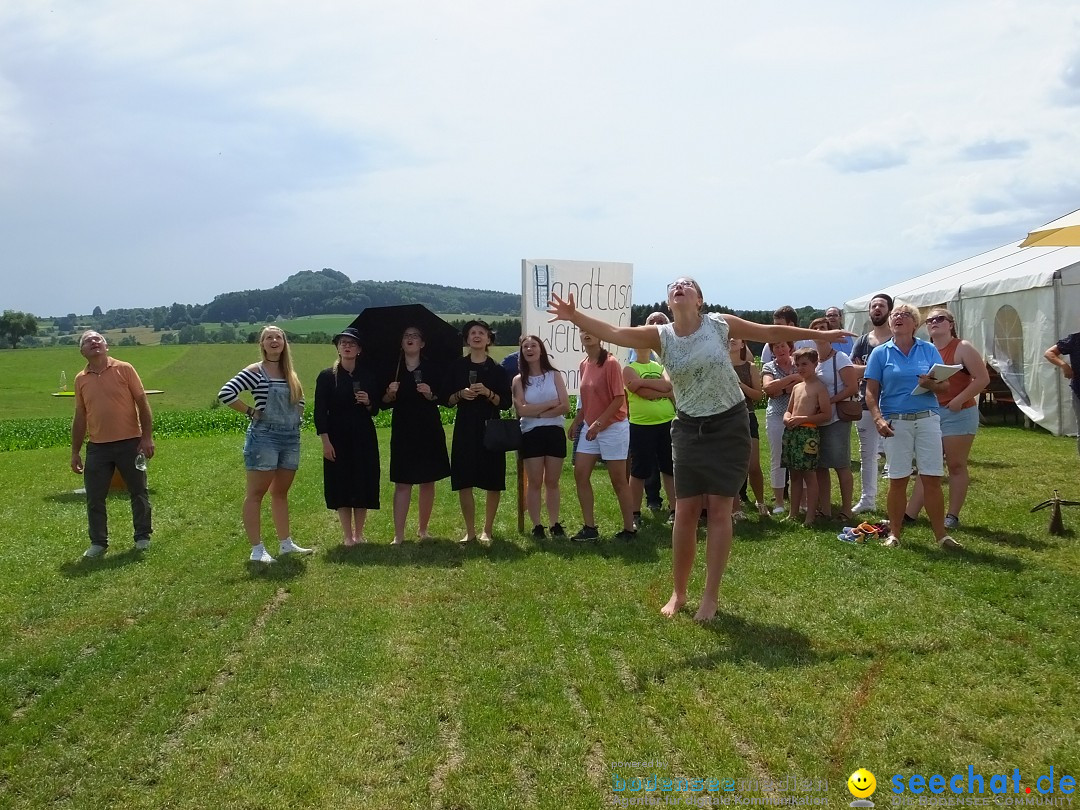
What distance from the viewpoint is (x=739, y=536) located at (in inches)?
292

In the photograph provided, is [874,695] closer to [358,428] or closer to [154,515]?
[358,428]

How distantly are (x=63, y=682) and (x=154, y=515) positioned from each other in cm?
540

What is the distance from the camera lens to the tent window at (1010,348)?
15.4 m

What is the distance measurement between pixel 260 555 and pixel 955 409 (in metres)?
5.75

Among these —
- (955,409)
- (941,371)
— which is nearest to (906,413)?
(941,371)

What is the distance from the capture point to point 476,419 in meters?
7.79

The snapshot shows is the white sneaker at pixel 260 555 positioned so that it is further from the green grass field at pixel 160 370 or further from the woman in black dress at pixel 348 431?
the green grass field at pixel 160 370

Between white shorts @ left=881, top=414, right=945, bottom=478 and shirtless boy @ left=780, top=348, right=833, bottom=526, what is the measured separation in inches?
43.9

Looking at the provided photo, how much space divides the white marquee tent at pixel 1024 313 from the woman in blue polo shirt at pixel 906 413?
→ 8.40 metres

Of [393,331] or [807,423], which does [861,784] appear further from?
[393,331]

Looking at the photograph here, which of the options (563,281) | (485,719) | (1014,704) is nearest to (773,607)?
(1014,704)

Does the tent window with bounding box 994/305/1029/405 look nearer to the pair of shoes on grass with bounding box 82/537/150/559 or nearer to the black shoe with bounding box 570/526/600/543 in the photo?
the black shoe with bounding box 570/526/600/543

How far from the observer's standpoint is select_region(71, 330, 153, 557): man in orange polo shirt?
25.3 feet

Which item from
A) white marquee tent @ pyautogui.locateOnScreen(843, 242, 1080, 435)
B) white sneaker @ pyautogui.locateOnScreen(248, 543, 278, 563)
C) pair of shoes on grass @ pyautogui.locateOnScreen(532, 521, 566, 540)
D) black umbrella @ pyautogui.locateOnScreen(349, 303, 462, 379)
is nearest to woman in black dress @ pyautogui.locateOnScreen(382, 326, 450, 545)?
black umbrella @ pyautogui.locateOnScreen(349, 303, 462, 379)
